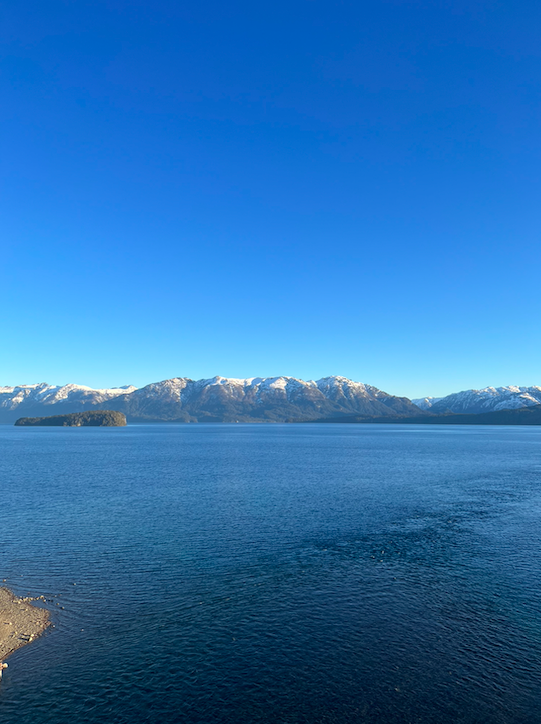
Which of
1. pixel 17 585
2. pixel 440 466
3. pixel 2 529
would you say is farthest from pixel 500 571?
pixel 440 466

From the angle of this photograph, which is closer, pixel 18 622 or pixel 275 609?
pixel 18 622

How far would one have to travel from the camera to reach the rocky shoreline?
3319 cm

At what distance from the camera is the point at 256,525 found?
218 feet

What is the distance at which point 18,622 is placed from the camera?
36.1 m

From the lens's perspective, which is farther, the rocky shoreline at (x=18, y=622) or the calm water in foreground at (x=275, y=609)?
the rocky shoreline at (x=18, y=622)

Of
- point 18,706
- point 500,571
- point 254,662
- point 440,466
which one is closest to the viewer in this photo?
point 18,706

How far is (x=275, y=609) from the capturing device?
39.4m

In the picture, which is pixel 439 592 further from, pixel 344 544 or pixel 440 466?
pixel 440 466

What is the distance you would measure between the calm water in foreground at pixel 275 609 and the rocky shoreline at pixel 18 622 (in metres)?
1.17

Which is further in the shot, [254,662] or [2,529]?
[2,529]

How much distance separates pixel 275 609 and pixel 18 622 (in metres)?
21.5

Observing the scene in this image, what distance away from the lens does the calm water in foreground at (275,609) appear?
27.4m

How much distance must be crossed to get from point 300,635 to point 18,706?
64.5ft

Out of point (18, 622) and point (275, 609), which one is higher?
point (18, 622)
